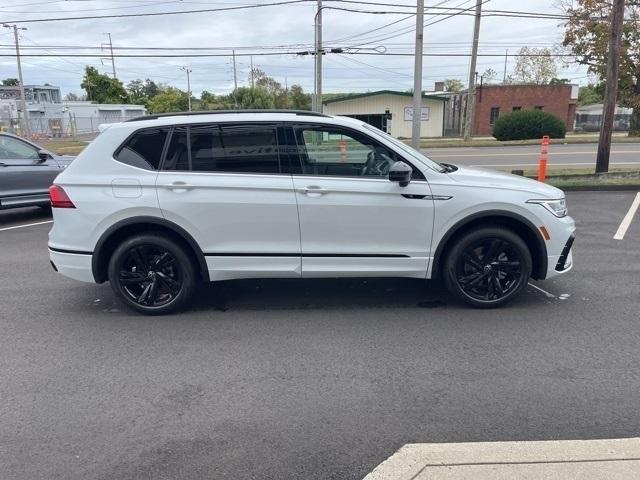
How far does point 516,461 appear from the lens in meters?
2.68

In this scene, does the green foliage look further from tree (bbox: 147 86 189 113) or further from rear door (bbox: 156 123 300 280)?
rear door (bbox: 156 123 300 280)

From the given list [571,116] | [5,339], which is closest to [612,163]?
[5,339]

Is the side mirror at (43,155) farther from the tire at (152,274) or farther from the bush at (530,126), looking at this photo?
the bush at (530,126)

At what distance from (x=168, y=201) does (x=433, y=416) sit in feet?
9.40

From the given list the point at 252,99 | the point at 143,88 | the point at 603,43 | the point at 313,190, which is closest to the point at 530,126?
the point at 603,43

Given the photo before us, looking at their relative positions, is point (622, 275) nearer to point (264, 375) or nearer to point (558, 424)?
point (558, 424)

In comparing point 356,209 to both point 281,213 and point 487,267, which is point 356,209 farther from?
point 487,267

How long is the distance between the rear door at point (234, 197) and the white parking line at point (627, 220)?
5464mm

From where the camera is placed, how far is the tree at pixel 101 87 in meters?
69.3

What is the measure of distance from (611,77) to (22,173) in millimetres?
12955

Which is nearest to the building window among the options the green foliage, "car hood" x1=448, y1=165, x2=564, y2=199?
the green foliage

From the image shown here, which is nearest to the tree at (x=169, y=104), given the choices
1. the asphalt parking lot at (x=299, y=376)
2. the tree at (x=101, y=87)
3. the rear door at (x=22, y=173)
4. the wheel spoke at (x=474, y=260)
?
the tree at (x=101, y=87)

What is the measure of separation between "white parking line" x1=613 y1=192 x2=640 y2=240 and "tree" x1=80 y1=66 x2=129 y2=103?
7196cm

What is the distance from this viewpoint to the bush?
1377 inches
